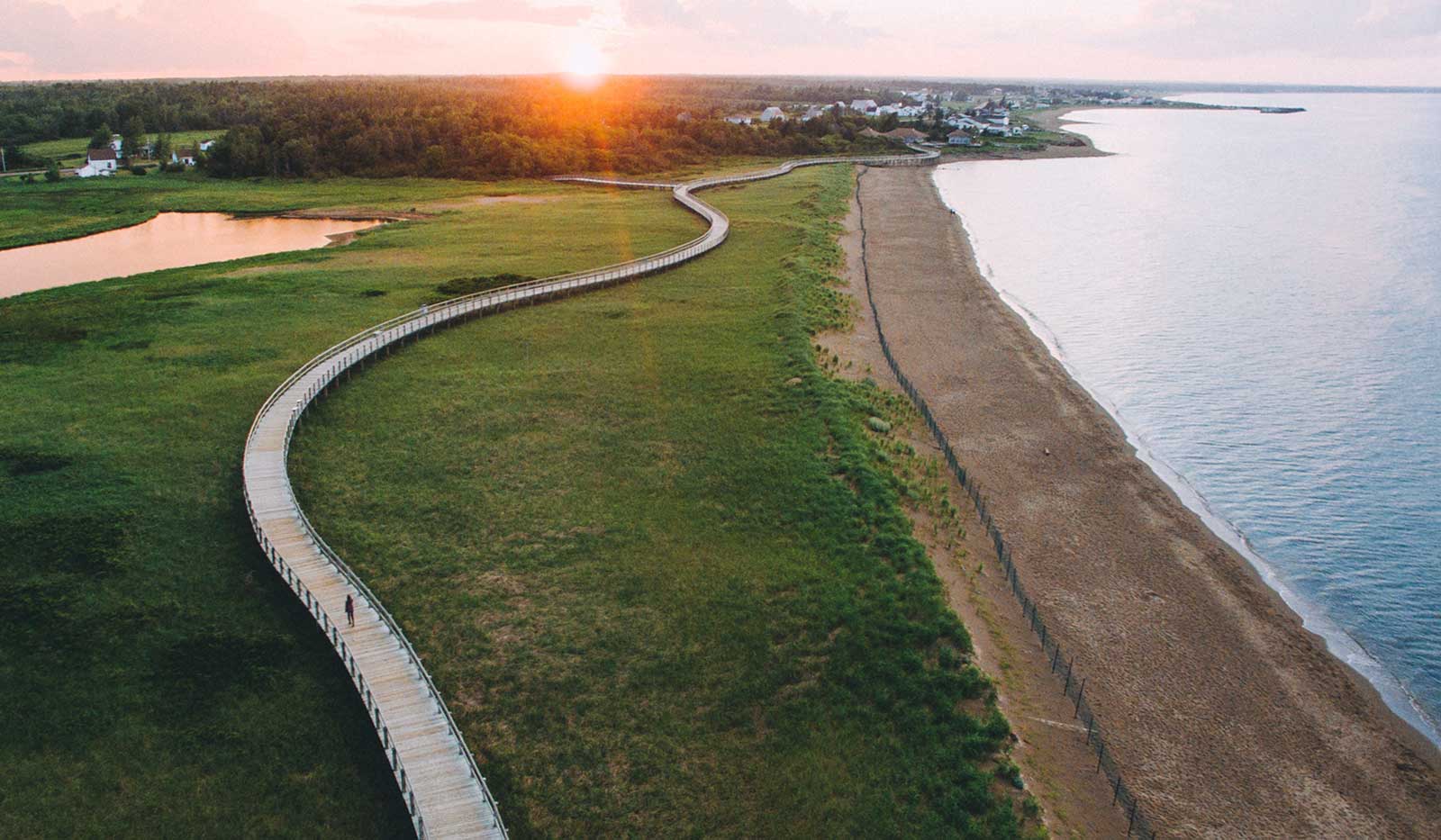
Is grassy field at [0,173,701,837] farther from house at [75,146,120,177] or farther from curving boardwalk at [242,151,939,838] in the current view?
house at [75,146,120,177]

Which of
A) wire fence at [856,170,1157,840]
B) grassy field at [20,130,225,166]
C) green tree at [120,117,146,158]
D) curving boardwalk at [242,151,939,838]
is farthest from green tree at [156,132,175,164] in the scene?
wire fence at [856,170,1157,840]

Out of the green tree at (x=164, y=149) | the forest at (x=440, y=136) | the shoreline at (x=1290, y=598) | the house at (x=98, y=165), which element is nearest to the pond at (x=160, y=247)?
the forest at (x=440, y=136)

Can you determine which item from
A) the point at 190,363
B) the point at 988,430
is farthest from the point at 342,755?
the point at 190,363

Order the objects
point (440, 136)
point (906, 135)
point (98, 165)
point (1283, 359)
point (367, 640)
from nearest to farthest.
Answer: point (367, 640) < point (1283, 359) < point (98, 165) < point (440, 136) < point (906, 135)

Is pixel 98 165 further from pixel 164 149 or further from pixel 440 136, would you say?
pixel 440 136

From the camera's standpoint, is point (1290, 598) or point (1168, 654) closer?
point (1168, 654)

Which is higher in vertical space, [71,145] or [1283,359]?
[71,145]

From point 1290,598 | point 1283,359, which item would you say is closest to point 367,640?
point 1290,598
